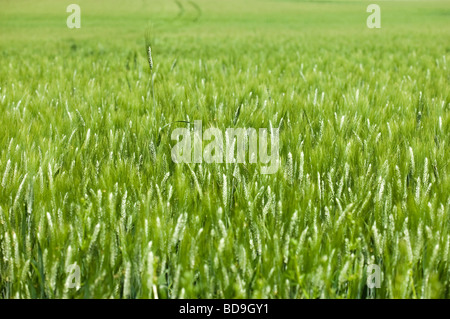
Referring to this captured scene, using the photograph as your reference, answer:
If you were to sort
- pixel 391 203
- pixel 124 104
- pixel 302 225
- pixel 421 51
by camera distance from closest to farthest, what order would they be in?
pixel 302 225
pixel 391 203
pixel 124 104
pixel 421 51

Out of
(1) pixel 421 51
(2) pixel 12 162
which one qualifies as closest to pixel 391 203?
(2) pixel 12 162

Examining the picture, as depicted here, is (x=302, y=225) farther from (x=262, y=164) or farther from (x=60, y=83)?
(x=60, y=83)

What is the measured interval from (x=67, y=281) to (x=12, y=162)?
0.63 m

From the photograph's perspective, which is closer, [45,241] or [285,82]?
[45,241]

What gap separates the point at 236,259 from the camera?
0.90 metres

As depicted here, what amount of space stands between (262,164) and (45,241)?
602 mm

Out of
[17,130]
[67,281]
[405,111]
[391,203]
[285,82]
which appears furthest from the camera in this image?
[285,82]

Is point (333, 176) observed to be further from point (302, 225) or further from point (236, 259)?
point (236, 259)

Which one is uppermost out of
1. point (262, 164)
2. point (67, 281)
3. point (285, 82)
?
point (285, 82)

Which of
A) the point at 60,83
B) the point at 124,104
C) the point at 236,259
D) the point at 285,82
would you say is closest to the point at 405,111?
the point at 285,82

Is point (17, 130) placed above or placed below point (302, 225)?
above

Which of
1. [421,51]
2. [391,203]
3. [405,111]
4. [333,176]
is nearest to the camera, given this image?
[391,203]

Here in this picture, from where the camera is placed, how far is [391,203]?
1126mm

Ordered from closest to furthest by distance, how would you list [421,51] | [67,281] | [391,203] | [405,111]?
[67,281], [391,203], [405,111], [421,51]
